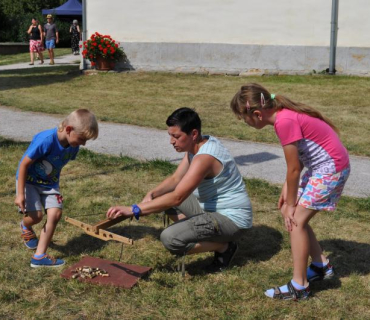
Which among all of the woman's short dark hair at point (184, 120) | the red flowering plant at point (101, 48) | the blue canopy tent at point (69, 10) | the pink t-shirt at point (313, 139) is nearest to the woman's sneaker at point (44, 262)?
the woman's short dark hair at point (184, 120)

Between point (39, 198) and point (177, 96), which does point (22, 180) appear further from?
point (177, 96)

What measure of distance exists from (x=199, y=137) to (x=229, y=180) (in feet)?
1.23

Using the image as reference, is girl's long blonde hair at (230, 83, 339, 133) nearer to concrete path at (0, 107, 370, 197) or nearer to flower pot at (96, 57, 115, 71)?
concrete path at (0, 107, 370, 197)

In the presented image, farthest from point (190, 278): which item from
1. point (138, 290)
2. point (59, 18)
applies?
point (59, 18)

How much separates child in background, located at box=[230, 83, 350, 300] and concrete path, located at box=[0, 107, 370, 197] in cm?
254

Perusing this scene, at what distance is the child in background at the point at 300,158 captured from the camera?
3590mm

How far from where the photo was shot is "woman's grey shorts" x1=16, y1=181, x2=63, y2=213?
4.44 meters

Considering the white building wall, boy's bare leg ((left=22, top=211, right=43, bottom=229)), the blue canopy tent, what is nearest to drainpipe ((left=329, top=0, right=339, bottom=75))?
the white building wall

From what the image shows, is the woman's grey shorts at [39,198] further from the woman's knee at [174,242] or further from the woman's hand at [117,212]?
the woman's knee at [174,242]

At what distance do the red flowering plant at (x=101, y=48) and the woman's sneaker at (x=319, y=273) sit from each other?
12692 mm

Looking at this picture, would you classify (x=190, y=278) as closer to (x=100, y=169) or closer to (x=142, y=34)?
(x=100, y=169)

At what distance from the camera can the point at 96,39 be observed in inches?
631

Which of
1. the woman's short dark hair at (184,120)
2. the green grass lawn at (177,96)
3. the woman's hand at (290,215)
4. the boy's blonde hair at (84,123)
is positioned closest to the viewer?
the woman's hand at (290,215)

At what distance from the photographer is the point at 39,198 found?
448 cm
